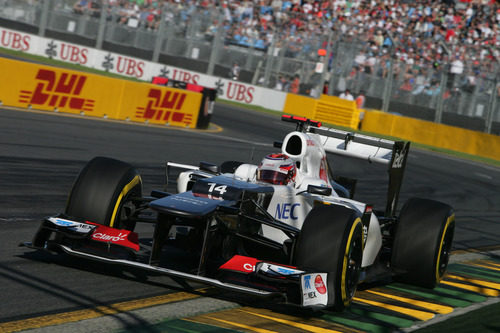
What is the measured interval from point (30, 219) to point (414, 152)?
66.5 feet

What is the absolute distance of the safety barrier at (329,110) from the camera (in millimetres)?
32125

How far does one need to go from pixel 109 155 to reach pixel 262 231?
313 inches

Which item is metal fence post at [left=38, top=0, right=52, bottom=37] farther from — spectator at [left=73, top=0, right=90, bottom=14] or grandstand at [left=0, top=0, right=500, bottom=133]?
spectator at [left=73, top=0, right=90, bottom=14]

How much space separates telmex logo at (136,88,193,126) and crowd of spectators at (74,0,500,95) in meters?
11.9

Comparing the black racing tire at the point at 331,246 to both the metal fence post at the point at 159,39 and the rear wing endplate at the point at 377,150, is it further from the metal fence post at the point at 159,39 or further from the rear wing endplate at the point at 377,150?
the metal fence post at the point at 159,39

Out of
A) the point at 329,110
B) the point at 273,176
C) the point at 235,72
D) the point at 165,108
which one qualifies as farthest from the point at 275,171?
the point at 235,72

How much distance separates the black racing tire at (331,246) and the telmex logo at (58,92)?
1358 centimetres

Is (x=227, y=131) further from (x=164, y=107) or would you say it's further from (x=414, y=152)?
(x=414, y=152)

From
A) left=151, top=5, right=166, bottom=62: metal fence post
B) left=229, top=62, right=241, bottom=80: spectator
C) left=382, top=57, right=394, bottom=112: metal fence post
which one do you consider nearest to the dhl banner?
left=382, top=57, right=394, bottom=112: metal fence post

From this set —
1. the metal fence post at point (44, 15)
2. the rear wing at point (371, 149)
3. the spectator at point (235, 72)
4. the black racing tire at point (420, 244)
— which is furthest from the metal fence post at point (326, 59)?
the black racing tire at point (420, 244)

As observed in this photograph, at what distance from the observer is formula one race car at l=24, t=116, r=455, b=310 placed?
610 centimetres

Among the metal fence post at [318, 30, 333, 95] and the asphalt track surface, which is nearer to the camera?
the asphalt track surface

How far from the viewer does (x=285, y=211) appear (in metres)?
7.17

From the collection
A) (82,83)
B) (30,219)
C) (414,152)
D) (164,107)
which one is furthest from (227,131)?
(30,219)
